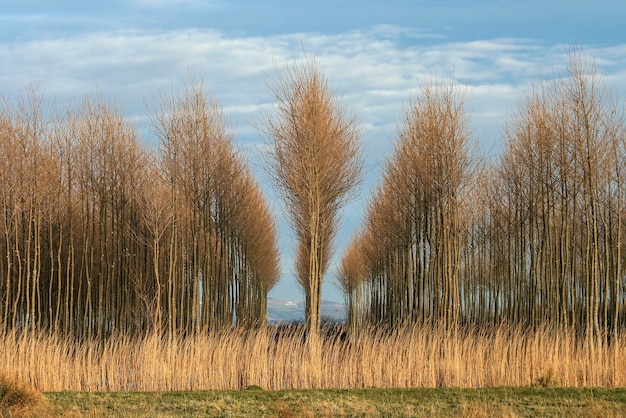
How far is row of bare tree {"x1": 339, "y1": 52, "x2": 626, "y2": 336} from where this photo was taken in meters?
Result: 13.7

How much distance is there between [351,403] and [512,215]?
11.2m

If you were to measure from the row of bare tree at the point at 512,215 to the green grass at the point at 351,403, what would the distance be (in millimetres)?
3245

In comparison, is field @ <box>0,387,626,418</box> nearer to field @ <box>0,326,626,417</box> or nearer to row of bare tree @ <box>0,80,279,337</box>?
field @ <box>0,326,626,417</box>

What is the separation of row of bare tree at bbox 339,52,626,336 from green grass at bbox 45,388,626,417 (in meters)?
3.24

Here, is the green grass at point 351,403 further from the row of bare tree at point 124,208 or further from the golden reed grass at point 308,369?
the row of bare tree at point 124,208

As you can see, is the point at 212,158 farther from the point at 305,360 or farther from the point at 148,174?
the point at 305,360

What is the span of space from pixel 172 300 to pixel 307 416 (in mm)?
9373

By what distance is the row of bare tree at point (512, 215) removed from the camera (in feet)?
45.1

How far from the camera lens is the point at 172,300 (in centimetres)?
1627

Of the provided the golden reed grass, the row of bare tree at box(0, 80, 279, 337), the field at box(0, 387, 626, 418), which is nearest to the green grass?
the field at box(0, 387, 626, 418)

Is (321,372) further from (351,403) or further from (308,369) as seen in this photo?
(351,403)

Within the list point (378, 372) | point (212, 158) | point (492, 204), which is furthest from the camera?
point (492, 204)

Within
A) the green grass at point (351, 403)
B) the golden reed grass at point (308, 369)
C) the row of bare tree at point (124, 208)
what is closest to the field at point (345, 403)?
the green grass at point (351, 403)

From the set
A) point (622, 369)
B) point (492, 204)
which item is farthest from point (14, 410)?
point (492, 204)
